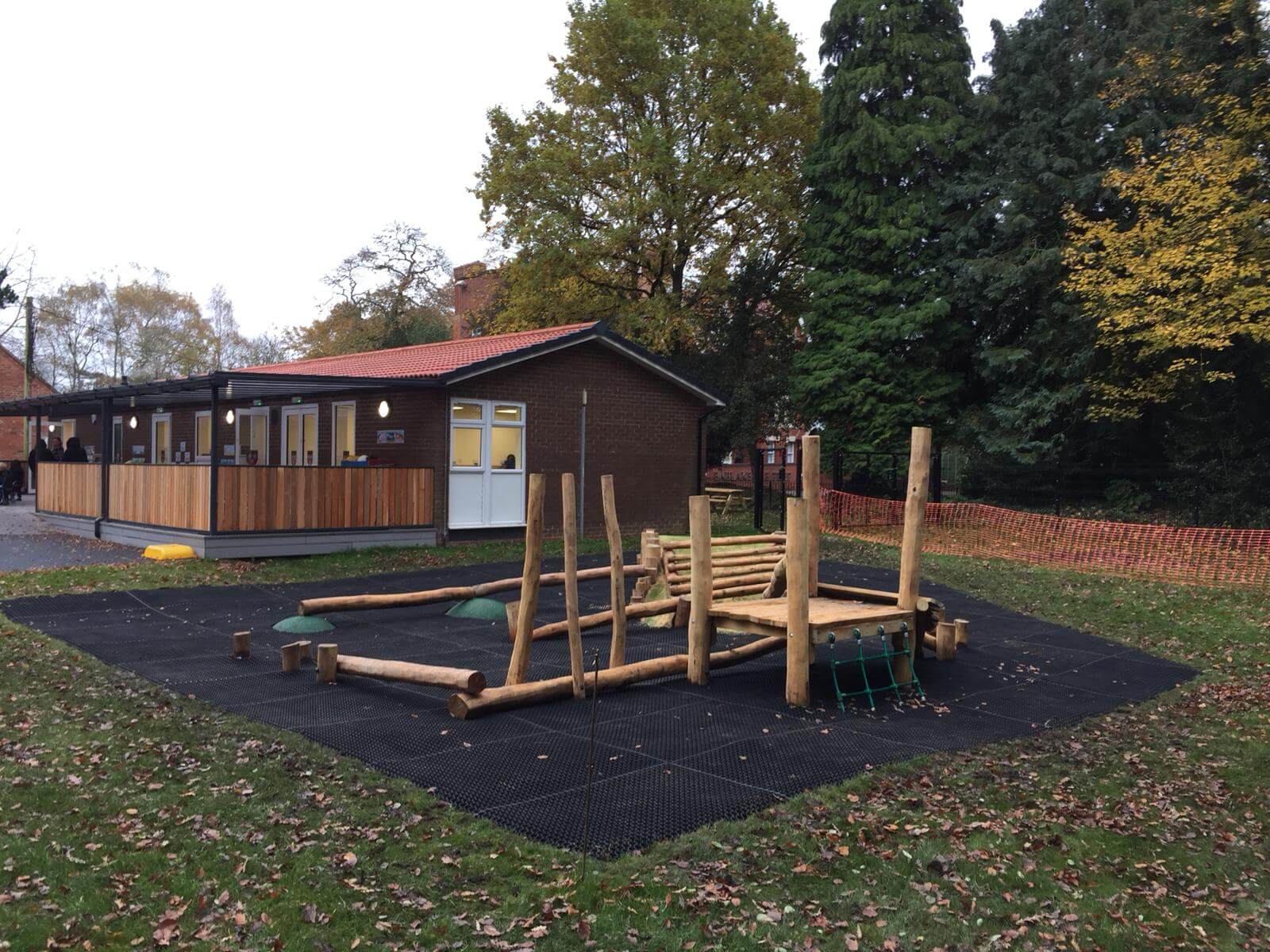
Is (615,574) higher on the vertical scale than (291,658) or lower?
higher

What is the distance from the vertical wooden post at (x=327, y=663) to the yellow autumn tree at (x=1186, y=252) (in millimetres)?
18041

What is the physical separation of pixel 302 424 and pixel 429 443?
5395mm

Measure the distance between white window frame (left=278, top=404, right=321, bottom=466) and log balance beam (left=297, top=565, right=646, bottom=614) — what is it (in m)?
11.5

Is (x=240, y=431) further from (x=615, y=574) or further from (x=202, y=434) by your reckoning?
(x=615, y=574)

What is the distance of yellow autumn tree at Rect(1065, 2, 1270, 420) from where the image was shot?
19.8 metres

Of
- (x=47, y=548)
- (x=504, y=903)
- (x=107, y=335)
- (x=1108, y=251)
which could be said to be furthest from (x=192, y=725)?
(x=107, y=335)

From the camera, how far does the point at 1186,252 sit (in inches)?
802

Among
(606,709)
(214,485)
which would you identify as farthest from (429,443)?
(606,709)

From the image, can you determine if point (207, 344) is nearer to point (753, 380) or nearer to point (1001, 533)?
point (753, 380)

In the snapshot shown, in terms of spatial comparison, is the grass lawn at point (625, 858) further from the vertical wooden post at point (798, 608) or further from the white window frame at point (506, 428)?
the white window frame at point (506, 428)

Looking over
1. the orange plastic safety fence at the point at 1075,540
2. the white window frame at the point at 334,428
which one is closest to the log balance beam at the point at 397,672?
the orange plastic safety fence at the point at 1075,540

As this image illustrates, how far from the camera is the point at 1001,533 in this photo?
21.9 meters

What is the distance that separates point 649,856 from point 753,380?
28931 mm

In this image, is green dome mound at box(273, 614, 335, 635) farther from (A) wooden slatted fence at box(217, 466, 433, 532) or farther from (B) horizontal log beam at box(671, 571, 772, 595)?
(A) wooden slatted fence at box(217, 466, 433, 532)
